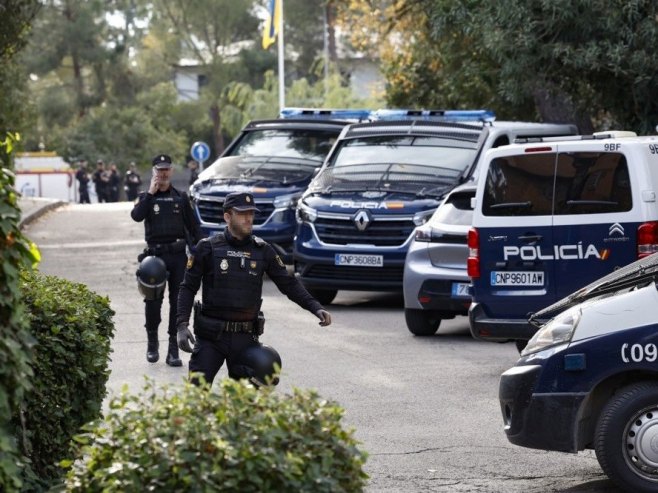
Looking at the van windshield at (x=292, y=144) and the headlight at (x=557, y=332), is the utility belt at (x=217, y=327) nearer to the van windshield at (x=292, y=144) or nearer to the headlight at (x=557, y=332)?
the headlight at (x=557, y=332)

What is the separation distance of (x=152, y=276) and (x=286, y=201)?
6988mm

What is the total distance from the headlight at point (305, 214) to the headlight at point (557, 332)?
30.6 feet

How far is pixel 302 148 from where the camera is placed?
21.2 meters

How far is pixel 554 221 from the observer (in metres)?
11.9

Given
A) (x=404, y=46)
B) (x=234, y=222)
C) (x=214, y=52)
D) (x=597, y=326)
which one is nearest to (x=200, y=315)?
(x=234, y=222)

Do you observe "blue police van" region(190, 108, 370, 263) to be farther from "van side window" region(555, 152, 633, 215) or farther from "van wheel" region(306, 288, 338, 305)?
"van side window" region(555, 152, 633, 215)

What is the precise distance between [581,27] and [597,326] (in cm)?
1377

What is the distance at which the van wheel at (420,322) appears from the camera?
15.1 m

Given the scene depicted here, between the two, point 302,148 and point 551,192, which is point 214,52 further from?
point 551,192

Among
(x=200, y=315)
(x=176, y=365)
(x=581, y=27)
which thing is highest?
(x=581, y=27)

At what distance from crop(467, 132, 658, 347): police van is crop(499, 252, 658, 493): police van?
137 inches

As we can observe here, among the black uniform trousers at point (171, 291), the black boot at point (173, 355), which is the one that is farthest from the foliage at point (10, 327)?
the black uniform trousers at point (171, 291)

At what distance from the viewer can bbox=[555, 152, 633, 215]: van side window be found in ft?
38.5

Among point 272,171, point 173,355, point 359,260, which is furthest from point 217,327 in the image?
point 272,171
